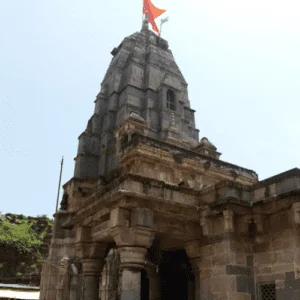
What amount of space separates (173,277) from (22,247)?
3404 centimetres

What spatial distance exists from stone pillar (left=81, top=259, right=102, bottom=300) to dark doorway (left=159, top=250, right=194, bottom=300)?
3334mm

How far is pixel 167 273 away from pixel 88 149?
1993 centimetres

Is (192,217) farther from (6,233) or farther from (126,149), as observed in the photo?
(6,233)

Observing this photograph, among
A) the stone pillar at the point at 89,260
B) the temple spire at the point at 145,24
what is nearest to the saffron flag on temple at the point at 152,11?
the temple spire at the point at 145,24

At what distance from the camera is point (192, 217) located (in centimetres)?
1072

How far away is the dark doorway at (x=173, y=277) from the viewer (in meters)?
14.5

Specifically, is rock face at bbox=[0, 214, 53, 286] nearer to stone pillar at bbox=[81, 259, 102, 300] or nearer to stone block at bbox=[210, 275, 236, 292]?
stone pillar at bbox=[81, 259, 102, 300]

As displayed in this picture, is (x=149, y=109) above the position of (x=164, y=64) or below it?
below

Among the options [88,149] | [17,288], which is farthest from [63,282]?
[88,149]

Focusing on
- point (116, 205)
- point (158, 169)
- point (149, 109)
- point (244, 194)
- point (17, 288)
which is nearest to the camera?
point (116, 205)

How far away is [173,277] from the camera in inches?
582

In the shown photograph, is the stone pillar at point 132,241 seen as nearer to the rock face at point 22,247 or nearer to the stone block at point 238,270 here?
the stone block at point 238,270

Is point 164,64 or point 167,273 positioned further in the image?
point 164,64

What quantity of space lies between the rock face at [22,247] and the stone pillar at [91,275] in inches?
1118
